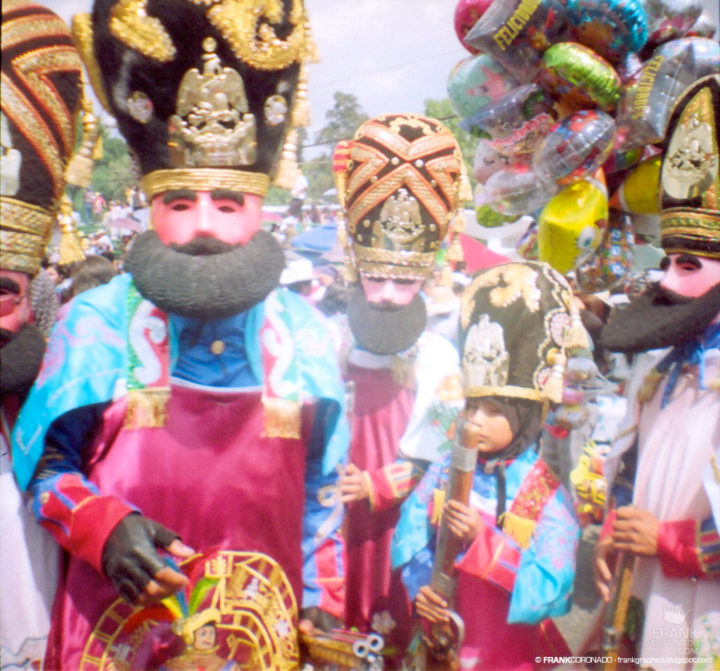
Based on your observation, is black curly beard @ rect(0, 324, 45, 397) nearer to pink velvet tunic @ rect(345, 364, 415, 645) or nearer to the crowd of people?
the crowd of people

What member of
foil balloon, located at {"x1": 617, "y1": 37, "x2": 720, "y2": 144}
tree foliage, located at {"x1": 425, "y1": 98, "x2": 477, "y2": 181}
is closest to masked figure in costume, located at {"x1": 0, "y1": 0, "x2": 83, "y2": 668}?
tree foliage, located at {"x1": 425, "y1": 98, "x2": 477, "y2": 181}

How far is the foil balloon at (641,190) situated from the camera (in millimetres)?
2602

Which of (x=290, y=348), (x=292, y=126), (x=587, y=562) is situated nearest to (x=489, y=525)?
(x=290, y=348)

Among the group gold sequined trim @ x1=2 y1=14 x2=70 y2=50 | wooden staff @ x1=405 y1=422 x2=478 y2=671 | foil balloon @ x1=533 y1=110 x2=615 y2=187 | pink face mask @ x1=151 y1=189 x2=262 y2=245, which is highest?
foil balloon @ x1=533 y1=110 x2=615 y2=187

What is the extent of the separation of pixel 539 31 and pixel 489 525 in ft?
5.74

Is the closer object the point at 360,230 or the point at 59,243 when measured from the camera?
the point at 59,243

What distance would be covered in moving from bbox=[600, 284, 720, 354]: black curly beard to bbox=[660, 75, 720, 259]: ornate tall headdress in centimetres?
13

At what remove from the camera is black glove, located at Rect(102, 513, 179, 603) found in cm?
152

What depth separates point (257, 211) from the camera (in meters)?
1.76

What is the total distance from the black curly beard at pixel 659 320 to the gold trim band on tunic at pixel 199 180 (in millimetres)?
1121

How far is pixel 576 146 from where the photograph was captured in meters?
2.43

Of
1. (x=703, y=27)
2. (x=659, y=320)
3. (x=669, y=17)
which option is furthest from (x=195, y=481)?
(x=703, y=27)

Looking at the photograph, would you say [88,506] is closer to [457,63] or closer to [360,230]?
[360,230]

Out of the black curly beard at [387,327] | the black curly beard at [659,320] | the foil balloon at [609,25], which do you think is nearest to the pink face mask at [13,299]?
the black curly beard at [387,327]
